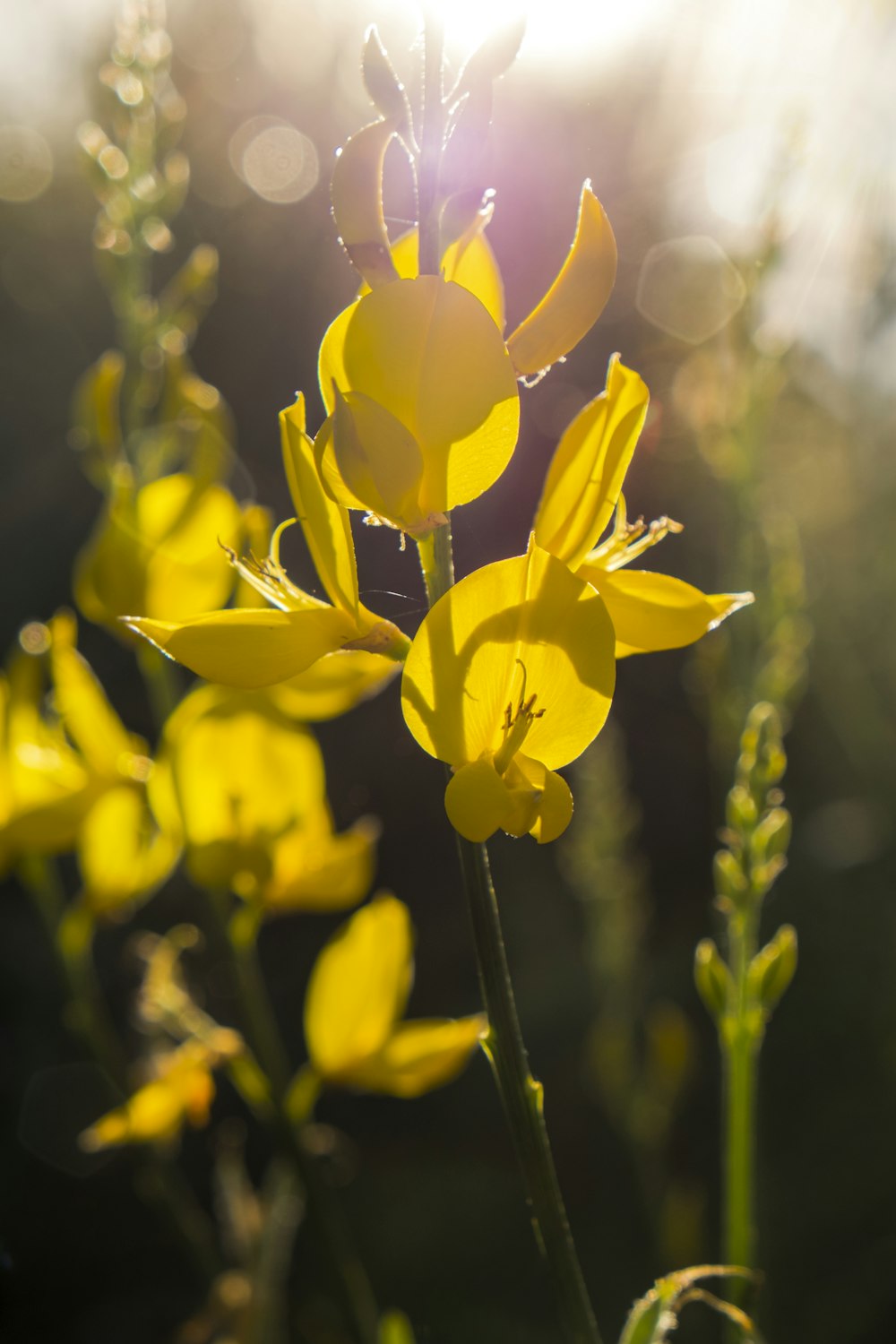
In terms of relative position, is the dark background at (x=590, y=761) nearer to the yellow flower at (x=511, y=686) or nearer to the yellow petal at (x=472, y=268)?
the yellow petal at (x=472, y=268)

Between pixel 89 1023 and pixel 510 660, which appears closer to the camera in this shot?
pixel 510 660

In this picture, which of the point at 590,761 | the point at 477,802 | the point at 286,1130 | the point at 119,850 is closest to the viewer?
the point at 477,802

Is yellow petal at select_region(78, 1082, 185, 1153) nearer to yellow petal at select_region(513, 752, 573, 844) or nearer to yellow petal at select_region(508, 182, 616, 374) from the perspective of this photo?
yellow petal at select_region(513, 752, 573, 844)

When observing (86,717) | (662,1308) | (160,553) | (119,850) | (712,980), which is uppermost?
(160,553)

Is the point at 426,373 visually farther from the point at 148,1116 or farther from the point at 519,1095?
the point at 148,1116

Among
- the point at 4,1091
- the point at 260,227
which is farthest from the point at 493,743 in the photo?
the point at 260,227

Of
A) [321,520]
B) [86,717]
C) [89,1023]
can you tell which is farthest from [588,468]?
[89,1023]

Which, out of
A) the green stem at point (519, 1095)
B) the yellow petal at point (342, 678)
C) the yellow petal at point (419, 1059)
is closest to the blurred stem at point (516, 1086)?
the green stem at point (519, 1095)
